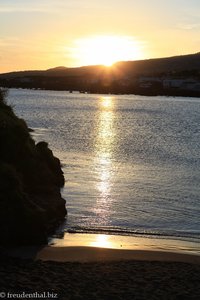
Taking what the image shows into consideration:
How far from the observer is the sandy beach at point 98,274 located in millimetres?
8859

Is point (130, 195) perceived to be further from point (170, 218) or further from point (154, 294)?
point (154, 294)

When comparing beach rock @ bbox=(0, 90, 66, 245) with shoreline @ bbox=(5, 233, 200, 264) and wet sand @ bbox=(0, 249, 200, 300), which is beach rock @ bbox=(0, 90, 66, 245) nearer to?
shoreline @ bbox=(5, 233, 200, 264)

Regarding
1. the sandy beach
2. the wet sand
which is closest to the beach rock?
the sandy beach

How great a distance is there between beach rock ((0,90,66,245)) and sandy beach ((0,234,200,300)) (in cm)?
50

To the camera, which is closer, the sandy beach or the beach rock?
the sandy beach

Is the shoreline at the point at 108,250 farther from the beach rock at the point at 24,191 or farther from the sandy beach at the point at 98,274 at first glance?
the beach rock at the point at 24,191

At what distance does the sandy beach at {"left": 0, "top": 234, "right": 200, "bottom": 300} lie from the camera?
886 centimetres

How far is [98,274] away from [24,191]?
4.48 m

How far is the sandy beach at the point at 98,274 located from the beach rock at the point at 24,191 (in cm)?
50

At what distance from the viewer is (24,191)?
46.0 feet

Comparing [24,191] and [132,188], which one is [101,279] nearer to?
[24,191]

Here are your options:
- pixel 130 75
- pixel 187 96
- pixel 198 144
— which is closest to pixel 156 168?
pixel 198 144

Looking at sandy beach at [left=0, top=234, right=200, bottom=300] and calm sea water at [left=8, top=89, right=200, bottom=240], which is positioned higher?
sandy beach at [left=0, top=234, right=200, bottom=300]

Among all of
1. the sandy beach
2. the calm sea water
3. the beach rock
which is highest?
the beach rock
